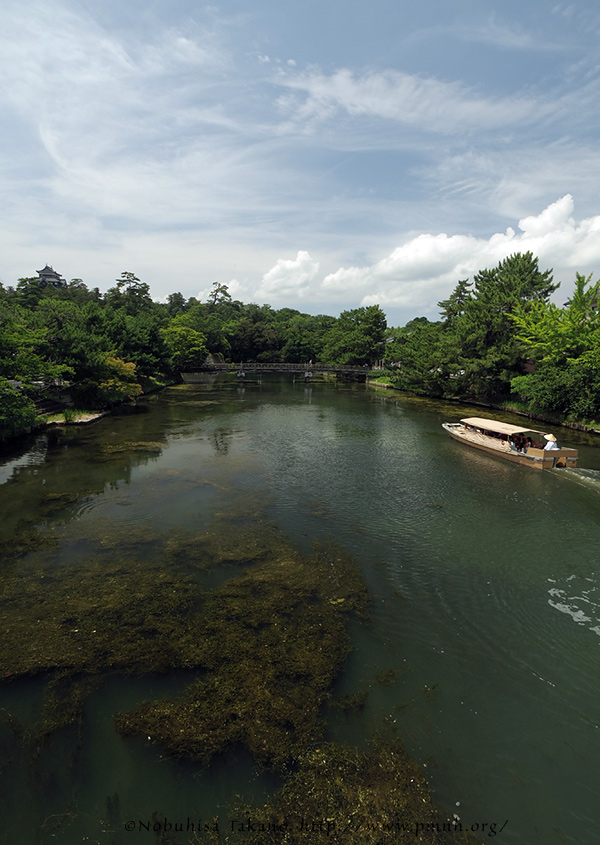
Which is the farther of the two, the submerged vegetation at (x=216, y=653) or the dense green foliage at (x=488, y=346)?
the dense green foliage at (x=488, y=346)

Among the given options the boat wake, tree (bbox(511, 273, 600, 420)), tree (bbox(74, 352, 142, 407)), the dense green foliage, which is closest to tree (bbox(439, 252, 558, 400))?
the dense green foliage

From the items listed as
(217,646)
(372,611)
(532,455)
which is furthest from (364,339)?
(217,646)

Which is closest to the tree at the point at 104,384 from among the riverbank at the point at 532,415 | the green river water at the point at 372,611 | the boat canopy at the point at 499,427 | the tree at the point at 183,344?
the green river water at the point at 372,611

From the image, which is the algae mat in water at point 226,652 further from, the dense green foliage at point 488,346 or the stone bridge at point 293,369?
the stone bridge at point 293,369

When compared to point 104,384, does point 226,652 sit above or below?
below

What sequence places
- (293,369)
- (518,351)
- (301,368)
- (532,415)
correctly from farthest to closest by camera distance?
(301,368) < (293,369) < (518,351) < (532,415)

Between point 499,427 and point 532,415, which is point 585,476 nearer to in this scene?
point 499,427
